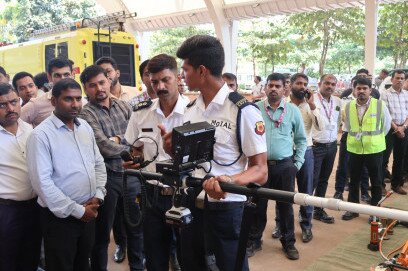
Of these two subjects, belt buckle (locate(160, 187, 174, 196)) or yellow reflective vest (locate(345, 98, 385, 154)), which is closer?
belt buckle (locate(160, 187, 174, 196))

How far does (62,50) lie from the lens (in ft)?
29.7

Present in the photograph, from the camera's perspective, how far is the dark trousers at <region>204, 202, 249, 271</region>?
214 cm

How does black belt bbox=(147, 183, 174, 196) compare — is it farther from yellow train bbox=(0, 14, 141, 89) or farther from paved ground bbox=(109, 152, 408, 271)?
yellow train bbox=(0, 14, 141, 89)

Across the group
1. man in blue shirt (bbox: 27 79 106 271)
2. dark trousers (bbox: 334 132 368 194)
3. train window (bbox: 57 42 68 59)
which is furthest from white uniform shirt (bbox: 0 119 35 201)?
train window (bbox: 57 42 68 59)

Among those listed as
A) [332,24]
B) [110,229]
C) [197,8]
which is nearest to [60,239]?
[110,229]

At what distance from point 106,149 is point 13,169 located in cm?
76

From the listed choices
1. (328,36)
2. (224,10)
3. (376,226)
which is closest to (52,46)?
(224,10)

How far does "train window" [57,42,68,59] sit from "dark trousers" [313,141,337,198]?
20.1 feet

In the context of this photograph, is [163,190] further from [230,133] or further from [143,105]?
[143,105]

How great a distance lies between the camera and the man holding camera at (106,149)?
11.1 ft

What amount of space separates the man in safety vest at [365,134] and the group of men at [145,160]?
0.80m

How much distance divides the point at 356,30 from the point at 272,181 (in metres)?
11.5

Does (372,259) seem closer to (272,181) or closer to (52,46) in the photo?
(272,181)

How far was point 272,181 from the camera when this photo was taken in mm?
4160
